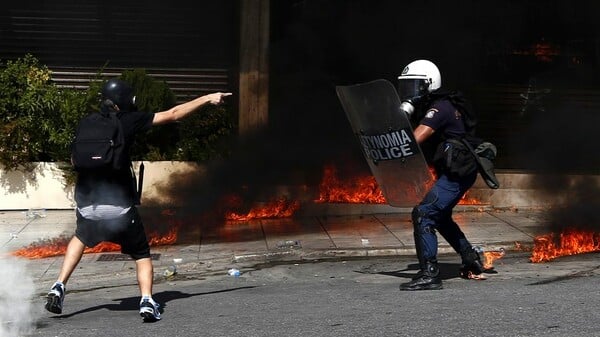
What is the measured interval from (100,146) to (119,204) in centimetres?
41

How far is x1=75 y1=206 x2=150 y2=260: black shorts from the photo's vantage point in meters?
6.45

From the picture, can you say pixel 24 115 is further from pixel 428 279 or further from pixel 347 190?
pixel 428 279

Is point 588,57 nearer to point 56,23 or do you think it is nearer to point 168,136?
point 168,136

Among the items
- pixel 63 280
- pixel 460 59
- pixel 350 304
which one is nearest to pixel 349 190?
pixel 460 59

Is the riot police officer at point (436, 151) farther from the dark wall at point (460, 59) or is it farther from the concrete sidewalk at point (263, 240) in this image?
the dark wall at point (460, 59)

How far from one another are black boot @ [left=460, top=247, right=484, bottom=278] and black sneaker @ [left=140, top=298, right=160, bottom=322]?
2.48 meters

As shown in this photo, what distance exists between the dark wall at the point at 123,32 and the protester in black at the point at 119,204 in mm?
6190

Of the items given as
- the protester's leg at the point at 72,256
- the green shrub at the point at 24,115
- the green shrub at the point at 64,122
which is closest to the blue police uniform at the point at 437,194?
the protester's leg at the point at 72,256

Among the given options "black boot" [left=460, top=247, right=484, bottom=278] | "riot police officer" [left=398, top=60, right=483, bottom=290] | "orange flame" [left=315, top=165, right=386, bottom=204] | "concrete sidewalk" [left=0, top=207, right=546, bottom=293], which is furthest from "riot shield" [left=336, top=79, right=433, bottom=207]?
"orange flame" [left=315, top=165, right=386, bottom=204]

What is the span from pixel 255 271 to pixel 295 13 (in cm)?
456

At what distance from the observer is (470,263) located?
25.0 feet

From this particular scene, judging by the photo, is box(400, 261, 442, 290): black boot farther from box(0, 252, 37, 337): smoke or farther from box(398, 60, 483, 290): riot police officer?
box(0, 252, 37, 337): smoke

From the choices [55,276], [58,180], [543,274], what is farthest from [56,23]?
[543,274]

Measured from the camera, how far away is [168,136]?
38.9ft
